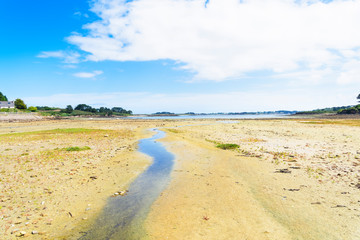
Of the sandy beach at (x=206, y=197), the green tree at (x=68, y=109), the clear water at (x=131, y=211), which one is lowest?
the clear water at (x=131, y=211)

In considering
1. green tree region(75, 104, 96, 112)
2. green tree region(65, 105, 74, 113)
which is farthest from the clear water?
green tree region(75, 104, 96, 112)

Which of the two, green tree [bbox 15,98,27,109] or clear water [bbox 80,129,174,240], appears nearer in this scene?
clear water [bbox 80,129,174,240]

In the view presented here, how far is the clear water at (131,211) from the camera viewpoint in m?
6.70

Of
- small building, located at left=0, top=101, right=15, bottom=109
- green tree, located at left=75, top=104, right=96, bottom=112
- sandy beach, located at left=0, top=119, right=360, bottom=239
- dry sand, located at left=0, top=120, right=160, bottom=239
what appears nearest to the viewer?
sandy beach, located at left=0, top=119, right=360, bottom=239

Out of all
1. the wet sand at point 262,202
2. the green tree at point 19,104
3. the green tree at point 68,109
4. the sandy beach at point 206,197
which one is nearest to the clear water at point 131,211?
the sandy beach at point 206,197

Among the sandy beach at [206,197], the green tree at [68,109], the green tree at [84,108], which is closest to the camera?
the sandy beach at [206,197]

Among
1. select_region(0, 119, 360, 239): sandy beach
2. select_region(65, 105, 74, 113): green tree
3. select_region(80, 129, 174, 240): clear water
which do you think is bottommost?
select_region(80, 129, 174, 240): clear water

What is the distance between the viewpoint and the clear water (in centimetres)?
670

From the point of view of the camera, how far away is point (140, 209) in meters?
8.48

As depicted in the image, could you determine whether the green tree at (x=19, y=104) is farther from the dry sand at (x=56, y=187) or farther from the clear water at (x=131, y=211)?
the clear water at (x=131, y=211)

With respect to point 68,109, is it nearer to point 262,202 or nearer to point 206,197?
point 206,197

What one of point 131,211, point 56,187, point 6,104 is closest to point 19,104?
point 6,104

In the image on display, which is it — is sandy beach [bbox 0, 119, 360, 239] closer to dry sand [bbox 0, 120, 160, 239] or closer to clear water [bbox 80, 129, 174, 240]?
dry sand [bbox 0, 120, 160, 239]

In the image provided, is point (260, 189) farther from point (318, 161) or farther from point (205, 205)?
point (318, 161)
